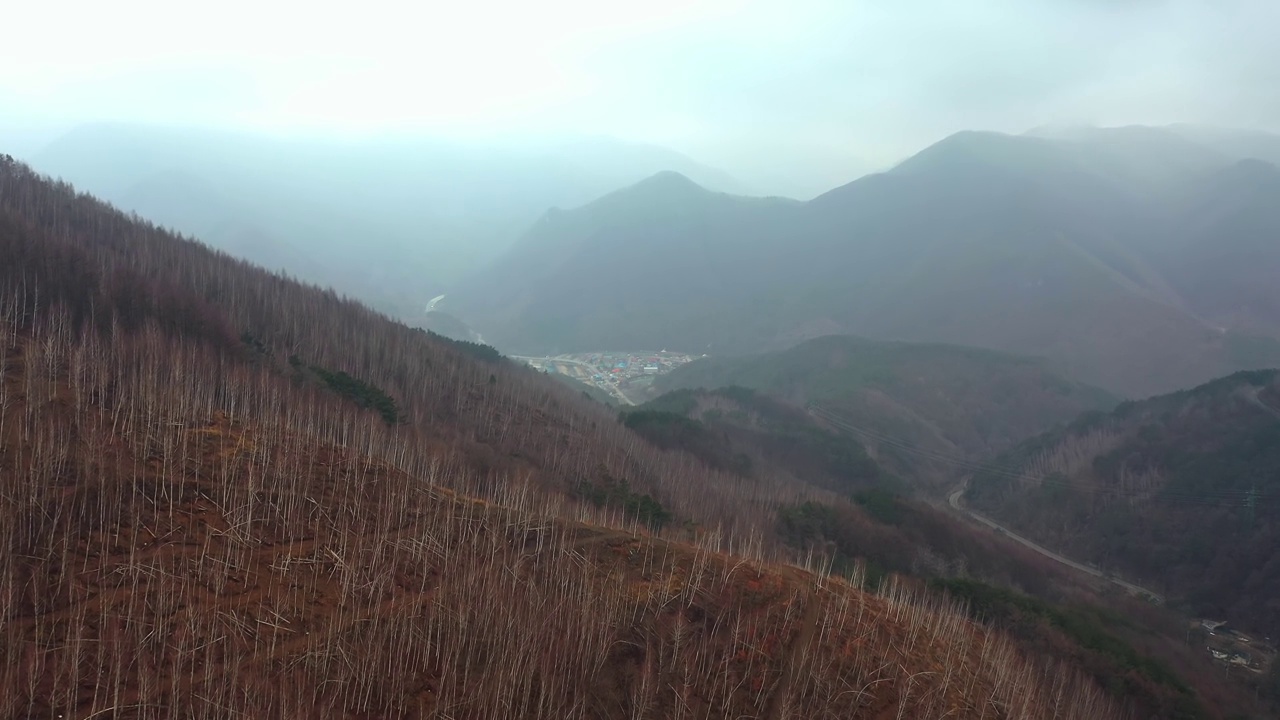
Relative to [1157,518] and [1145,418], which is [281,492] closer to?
[1157,518]

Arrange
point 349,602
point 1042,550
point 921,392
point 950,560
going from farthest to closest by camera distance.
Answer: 1. point 921,392
2. point 1042,550
3. point 950,560
4. point 349,602

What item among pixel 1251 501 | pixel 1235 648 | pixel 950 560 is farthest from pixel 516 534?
pixel 1251 501

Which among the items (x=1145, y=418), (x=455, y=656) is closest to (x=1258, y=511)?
(x=1145, y=418)

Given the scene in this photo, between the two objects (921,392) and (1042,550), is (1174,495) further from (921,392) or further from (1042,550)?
(921,392)

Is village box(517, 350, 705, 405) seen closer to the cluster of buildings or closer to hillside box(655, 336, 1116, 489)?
hillside box(655, 336, 1116, 489)

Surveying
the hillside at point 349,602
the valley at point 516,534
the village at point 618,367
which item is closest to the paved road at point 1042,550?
the valley at point 516,534
